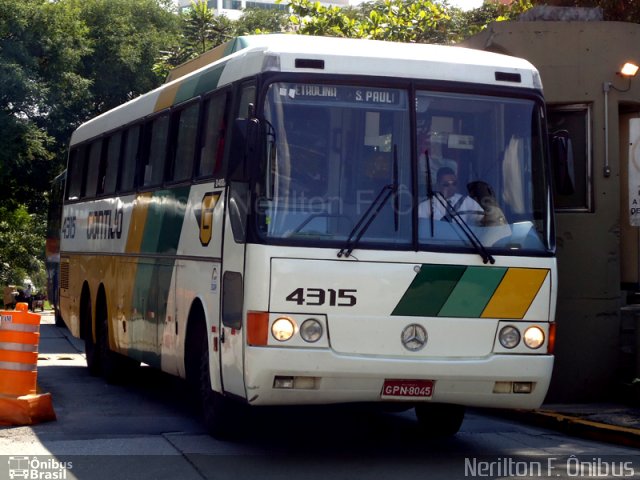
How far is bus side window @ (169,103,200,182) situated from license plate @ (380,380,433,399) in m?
3.32

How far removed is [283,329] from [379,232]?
3.45 ft

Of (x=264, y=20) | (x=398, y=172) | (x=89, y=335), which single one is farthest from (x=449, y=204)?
(x=264, y=20)

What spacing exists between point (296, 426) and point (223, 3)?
7041 inches

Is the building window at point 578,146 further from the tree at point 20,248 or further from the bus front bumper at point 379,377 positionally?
the tree at point 20,248

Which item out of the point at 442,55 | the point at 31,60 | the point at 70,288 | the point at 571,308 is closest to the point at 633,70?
the point at 571,308

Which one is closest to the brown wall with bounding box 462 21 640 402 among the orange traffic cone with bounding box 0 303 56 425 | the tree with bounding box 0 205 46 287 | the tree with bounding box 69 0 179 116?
the orange traffic cone with bounding box 0 303 56 425

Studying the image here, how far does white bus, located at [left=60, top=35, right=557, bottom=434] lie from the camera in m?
8.62

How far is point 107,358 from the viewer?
48.9 feet

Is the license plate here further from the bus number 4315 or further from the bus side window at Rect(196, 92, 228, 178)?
the bus side window at Rect(196, 92, 228, 178)

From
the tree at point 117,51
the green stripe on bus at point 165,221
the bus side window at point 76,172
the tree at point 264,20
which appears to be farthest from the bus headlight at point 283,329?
the tree at point 264,20

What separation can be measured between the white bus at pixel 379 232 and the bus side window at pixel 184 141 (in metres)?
1.19

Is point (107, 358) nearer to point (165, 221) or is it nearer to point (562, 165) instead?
point (165, 221)

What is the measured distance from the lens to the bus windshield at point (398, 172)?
8.74m

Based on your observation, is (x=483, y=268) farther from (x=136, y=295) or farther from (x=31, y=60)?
(x=31, y=60)
